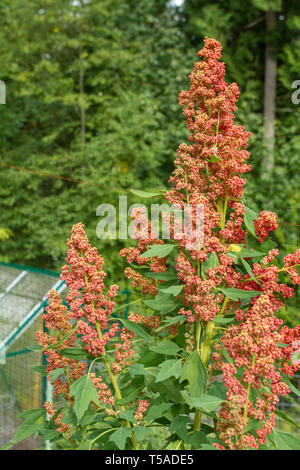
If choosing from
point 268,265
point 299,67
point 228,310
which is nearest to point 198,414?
point 228,310

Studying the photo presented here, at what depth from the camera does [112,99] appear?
690 centimetres

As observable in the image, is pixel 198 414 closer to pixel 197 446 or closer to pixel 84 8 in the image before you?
pixel 197 446

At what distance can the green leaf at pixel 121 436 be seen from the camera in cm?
84

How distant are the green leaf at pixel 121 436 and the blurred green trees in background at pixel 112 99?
177 inches

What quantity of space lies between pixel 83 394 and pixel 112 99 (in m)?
6.48

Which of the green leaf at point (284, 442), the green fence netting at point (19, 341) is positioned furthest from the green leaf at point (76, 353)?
the green fence netting at point (19, 341)

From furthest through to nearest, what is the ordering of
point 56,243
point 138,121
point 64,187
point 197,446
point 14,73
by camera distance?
point 14,73, point 64,187, point 138,121, point 56,243, point 197,446

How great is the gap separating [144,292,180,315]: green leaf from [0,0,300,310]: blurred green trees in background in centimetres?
439

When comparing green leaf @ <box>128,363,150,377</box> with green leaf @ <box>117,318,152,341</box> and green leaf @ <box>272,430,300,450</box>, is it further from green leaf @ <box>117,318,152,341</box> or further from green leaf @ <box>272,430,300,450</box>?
green leaf @ <box>272,430,300,450</box>

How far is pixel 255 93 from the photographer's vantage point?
637 cm

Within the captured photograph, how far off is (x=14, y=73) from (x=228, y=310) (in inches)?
277

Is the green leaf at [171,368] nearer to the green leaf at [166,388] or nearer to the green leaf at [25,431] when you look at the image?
the green leaf at [166,388]

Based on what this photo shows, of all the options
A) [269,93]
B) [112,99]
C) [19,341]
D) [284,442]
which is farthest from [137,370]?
[112,99]

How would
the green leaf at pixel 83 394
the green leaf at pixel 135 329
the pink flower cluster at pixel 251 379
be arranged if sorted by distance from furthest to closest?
the green leaf at pixel 135 329
the green leaf at pixel 83 394
the pink flower cluster at pixel 251 379
